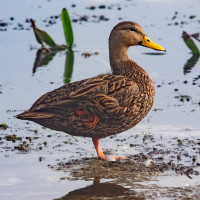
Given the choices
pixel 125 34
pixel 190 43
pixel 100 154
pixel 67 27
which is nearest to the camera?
pixel 100 154

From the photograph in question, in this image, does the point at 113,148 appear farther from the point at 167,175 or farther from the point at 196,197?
the point at 196,197

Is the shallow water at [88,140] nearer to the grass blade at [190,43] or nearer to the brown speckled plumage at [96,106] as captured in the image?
the grass blade at [190,43]

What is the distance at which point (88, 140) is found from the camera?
8125 mm

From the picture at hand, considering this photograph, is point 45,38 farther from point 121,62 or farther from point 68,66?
point 121,62

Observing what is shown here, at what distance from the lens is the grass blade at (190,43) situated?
1253 centimetres

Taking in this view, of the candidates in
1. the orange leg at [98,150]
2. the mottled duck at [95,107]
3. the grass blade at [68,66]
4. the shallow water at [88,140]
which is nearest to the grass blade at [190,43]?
the shallow water at [88,140]

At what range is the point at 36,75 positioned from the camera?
11.5 m

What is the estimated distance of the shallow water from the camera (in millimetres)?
6289

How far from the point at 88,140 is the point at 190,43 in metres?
5.33

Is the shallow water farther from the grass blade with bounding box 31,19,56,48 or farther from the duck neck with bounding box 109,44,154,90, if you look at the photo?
the duck neck with bounding box 109,44,154,90

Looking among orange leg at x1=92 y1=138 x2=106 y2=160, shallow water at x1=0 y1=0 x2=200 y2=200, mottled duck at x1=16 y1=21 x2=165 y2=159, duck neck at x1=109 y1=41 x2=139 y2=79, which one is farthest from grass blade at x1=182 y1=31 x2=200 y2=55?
orange leg at x1=92 y1=138 x2=106 y2=160

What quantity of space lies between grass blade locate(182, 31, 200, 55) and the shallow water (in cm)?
21

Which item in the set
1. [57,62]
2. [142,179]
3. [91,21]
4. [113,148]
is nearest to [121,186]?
Result: [142,179]

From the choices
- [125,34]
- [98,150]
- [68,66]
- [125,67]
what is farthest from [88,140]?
[68,66]
